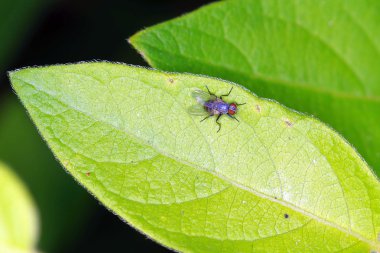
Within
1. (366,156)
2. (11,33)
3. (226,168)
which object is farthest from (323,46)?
(11,33)

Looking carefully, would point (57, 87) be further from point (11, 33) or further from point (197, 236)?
point (11, 33)

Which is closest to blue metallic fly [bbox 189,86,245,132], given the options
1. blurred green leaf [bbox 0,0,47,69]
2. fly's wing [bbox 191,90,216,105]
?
fly's wing [bbox 191,90,216,105]

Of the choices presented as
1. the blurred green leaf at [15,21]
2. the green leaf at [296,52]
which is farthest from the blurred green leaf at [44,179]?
the green leaf at [296,52]

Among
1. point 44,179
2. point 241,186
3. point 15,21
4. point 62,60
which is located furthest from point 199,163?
point 15,21

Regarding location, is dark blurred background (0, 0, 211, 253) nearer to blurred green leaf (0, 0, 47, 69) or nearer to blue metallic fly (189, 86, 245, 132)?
blurred green leaf (0, 0, 47, 69)

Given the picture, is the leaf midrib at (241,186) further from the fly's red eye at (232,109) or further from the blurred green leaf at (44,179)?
the blurred green leaf at (44,179)
